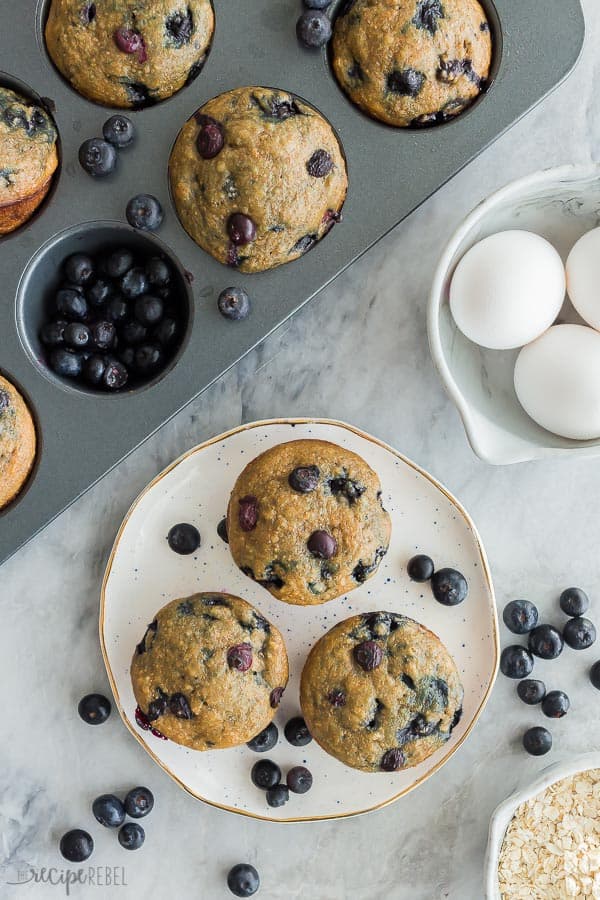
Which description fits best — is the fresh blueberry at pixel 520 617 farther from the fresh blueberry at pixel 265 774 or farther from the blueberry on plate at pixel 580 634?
the fresh blueberry at pixel 265 774

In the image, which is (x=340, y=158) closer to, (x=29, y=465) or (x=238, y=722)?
(x=29, y=465)

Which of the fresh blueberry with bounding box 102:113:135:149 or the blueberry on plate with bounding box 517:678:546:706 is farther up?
the fresh blueberry with bounding box 102:113:135:149

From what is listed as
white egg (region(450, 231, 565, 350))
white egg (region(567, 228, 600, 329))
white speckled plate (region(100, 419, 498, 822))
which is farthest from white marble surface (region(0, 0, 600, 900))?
white egg (region(567, 228, 600, 329))

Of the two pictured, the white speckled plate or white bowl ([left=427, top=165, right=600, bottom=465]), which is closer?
white bowl ([left=427, top=165, right=600, bottom=465])

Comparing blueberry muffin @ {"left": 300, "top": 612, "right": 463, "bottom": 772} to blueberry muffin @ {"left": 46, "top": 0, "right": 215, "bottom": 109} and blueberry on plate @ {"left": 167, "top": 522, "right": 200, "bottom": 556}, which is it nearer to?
blueberry on plate @ {"left": 167, "top": 522, "right": 200, "bottom": 556}

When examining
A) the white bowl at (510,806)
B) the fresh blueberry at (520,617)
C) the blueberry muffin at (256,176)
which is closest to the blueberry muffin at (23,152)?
the blueberry muffin at (256,176)

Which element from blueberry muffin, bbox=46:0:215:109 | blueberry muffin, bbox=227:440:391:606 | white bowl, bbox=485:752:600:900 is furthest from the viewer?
white bowl, bbox=485:752:600:900

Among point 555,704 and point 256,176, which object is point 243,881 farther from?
point 256,176
